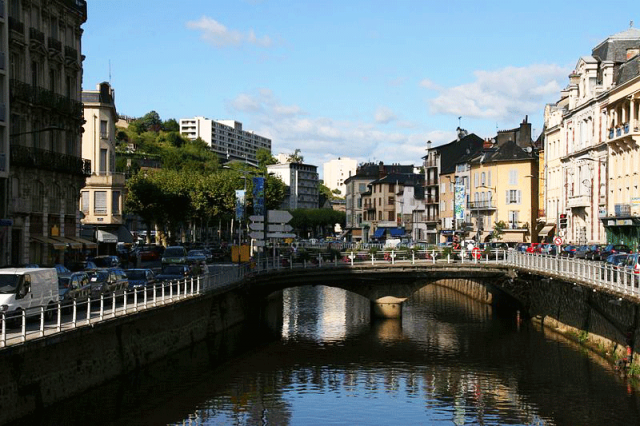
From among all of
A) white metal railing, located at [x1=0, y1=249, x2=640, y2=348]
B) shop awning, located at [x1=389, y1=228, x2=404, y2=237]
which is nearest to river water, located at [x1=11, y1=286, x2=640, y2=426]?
white metal railing, located at [x1=0, y1=249, x2=640, y2=348]

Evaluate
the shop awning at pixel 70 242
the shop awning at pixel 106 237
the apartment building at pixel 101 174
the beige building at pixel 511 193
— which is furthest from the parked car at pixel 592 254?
the apartment building at pixel 101 174

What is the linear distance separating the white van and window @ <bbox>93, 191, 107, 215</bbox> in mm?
59487

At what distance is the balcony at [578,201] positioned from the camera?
89438 millimetres

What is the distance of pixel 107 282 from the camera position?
44812 millimetres

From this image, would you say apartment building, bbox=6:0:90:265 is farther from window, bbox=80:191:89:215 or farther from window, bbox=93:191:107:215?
window, bbox=93:191:107:215

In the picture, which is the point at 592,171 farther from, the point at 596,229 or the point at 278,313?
the point at 278,313

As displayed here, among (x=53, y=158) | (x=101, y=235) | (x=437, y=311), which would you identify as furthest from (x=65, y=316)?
(x=101, y=235)

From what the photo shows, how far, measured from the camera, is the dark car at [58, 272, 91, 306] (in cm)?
3931

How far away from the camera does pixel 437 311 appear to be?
74500 millimetres

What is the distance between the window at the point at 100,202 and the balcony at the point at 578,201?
148ft

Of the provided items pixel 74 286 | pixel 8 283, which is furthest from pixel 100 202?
pixel 8 283

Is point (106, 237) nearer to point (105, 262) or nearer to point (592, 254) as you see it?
point (105, 262)

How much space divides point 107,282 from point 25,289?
11861mm

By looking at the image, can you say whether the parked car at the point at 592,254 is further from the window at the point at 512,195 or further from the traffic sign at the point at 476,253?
the window at the point at 512,195
